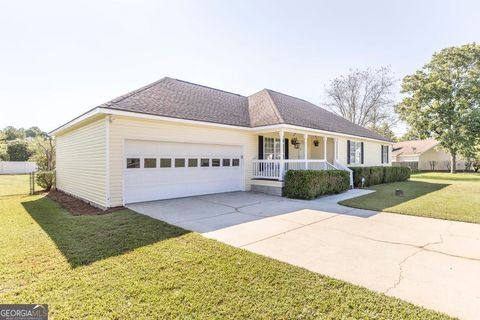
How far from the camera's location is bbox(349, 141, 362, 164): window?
17.4m

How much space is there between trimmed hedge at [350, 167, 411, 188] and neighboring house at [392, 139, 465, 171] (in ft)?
64.8

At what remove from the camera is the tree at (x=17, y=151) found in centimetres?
3809

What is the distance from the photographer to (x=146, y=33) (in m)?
10.6

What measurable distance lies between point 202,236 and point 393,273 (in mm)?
3483

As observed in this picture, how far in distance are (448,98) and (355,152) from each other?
1746 centimetres

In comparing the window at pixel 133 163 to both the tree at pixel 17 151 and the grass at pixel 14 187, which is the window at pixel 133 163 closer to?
the grass at pixel 14 187

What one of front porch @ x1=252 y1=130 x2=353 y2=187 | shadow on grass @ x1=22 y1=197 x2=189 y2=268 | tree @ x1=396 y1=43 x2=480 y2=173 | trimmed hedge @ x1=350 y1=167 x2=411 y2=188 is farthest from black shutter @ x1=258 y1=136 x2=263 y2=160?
tree @ x1=396 y1=43 x2=480 y2=173

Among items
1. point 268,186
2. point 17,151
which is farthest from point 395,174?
point 17,151

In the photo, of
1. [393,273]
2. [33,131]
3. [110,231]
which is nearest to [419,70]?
[393,273]

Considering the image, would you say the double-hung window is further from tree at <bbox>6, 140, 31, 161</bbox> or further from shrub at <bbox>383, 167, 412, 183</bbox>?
tree at <bbox>6, 140, 31, 161</bbox>

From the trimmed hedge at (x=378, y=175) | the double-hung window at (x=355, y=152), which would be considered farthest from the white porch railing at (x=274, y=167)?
the double-hung window at (x=355, y=152)

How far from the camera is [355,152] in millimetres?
17859

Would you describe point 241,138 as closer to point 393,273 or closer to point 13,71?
point 393,273

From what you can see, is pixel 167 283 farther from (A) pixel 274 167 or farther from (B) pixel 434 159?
(B) pixel 434 159
